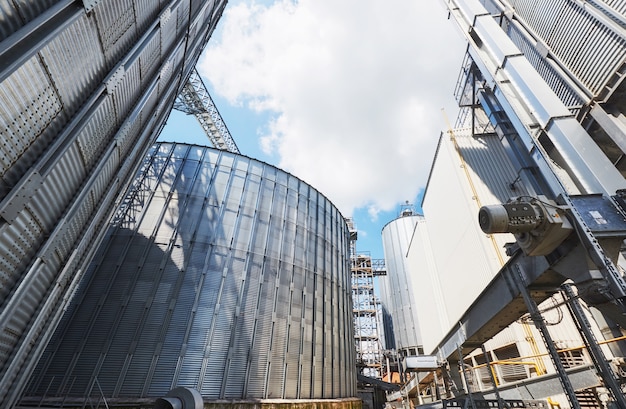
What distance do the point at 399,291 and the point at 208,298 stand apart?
31512mm

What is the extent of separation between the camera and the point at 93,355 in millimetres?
12992

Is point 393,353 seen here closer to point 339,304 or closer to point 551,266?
point 339,304

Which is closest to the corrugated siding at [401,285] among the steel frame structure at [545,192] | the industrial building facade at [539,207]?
the industrial building facade at [539,207]

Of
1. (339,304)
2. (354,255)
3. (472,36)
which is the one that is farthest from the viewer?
(354,255)

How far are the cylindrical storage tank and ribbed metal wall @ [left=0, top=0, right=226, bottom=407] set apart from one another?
2978cm

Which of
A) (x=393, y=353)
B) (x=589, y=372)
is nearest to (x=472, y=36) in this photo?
(x=589, y=372)

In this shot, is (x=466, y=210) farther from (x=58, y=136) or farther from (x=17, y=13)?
(x=17, y=13)

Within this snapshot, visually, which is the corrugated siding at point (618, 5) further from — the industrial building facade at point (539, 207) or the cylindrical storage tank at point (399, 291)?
the cylindrical storage tank at point (399, 291)

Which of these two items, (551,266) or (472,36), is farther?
(472,36)

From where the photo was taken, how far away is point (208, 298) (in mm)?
15281

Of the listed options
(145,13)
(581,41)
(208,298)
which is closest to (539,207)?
(581,41)

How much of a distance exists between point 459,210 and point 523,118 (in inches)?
357

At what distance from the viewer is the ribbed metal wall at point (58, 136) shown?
186 inches

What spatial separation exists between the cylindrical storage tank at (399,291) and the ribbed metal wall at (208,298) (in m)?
17.8
